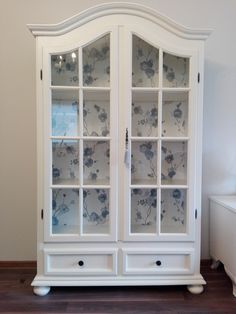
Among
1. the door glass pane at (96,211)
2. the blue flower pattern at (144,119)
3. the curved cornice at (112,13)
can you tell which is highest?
the curved cornice at (112,13)

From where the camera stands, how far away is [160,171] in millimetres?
2023

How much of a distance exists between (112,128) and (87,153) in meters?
0.28

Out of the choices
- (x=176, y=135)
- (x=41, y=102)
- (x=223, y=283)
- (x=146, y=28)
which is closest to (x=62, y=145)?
(x=41, y=102)

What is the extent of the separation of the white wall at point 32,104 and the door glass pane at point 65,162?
0.43 metres

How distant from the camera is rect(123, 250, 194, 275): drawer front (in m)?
1.99

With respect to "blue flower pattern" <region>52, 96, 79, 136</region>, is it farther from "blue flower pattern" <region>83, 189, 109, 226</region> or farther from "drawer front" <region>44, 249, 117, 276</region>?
"drawer front" <region>44, 249, 117, 276</region>

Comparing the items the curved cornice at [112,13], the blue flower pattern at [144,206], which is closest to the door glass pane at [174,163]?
the blue flower pattern at [144,206]

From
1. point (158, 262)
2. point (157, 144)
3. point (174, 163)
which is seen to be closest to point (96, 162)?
point (157, 144)

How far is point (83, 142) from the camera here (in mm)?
2029

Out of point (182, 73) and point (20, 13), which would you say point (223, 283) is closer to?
point (182, 73)

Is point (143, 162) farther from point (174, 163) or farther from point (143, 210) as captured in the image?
point (143, 210)

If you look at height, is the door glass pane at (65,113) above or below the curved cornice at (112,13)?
below

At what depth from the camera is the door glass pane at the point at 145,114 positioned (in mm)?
2033

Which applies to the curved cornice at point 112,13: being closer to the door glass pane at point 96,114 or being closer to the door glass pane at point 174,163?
the door glass pane at point 96,114
